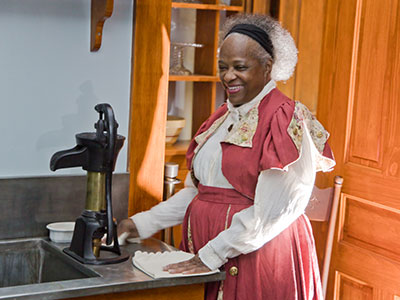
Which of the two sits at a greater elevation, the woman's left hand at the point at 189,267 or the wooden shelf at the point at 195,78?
the wooden shelf at the point at 195,78

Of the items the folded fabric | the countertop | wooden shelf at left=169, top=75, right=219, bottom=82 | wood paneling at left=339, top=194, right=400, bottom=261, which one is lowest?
wood paneling at left=339, top=194, right=400, bottom=261

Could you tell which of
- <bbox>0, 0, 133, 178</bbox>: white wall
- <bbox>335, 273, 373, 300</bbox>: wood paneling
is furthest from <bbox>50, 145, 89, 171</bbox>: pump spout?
<bbox>335, 273, 373, 300</bbox>: wood paneling

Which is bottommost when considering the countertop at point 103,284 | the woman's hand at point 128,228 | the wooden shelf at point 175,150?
the countertop at point 103,284

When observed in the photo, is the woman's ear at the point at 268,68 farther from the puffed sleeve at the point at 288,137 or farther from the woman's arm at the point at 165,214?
the woman's arm at the point at 165,214

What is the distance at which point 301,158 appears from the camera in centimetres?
210

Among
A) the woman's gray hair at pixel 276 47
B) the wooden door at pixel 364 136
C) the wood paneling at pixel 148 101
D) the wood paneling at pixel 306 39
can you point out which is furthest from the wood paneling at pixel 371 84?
the wood paneling at pixel 148 101

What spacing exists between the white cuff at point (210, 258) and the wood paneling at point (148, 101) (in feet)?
1.38

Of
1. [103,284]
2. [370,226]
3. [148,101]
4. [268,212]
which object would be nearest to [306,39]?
[370,226]

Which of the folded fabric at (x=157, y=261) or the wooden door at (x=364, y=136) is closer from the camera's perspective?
the folded fabric at (x=157, y=261)

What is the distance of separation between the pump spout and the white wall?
260 mm

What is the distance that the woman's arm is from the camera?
2.26m

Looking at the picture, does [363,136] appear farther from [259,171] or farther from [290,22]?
[259,171]

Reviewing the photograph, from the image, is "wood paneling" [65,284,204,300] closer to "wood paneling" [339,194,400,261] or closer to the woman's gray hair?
the woman's gray hair

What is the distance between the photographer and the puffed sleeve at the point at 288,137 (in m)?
2.03
